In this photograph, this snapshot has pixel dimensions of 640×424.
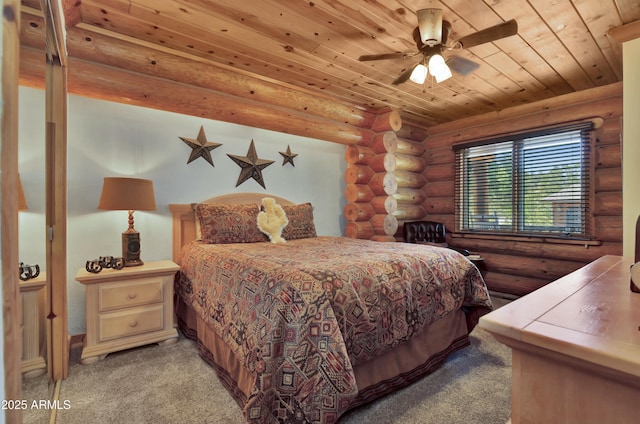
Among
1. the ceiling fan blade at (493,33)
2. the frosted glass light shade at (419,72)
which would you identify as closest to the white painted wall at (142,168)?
the frosted glass light shade at (419,72)

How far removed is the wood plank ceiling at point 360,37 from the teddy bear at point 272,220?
1.35 meters

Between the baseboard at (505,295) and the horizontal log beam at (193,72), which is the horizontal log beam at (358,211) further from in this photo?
the baseboard at (505,295)

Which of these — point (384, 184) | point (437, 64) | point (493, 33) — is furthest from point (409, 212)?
point (493, 33)

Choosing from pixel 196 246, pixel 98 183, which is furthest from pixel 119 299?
pixel 98 183

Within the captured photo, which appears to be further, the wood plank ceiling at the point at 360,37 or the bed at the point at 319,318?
the wood plank ceiling at the point at 360,37

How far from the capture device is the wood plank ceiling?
77.9 inches

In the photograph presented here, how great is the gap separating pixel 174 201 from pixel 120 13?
61.3 inches

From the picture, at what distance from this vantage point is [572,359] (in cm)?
56

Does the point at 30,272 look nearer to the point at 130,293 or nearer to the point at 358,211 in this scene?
the point at 130,293

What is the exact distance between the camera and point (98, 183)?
254 centimetres

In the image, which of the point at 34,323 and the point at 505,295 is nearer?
the point at 34,323

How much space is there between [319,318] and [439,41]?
6.77 ft

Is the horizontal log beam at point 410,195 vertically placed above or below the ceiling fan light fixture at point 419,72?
below

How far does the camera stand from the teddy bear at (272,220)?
9.76 ft
